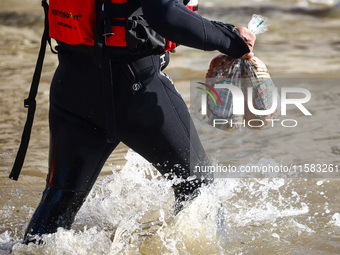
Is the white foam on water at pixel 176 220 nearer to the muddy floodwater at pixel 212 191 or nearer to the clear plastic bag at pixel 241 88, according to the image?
the muddy floodwater at pixel 212 191

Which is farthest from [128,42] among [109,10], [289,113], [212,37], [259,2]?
[259,2]

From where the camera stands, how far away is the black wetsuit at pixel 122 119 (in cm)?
238

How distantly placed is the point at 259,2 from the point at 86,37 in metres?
9.88

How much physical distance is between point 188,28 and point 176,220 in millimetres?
1047

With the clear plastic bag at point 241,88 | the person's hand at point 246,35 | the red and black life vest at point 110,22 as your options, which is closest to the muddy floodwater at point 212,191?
the clear plastic bag at point 241,88

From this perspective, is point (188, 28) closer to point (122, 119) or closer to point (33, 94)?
point (122, 119)

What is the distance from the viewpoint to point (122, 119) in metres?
2.43

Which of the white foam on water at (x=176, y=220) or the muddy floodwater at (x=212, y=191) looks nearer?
the white foam on water at (x=176, y=220)

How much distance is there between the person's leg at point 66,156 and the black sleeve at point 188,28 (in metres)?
0.48

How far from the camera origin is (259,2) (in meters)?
11.8

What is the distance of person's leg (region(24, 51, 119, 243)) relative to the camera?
2520mm

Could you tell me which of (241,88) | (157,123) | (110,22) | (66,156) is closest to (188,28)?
(110,22)

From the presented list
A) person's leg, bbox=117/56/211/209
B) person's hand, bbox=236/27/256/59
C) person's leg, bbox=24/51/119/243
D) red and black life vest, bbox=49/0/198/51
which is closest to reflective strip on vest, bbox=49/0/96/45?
red and black life vest, bbox=49/0/198/51

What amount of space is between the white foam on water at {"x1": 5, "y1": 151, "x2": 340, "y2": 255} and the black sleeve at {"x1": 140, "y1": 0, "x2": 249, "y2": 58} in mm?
674
